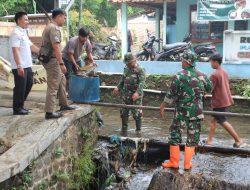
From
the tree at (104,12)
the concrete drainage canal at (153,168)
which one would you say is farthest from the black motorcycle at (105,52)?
the tree at (104,12)

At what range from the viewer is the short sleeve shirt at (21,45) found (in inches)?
249

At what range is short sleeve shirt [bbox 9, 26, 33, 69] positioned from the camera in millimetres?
6336

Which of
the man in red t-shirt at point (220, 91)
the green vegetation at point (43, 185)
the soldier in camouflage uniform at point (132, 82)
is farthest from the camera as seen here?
the soldier in camouflage uniform at point (132, 82)

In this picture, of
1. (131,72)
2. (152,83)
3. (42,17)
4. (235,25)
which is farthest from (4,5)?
(131,72)

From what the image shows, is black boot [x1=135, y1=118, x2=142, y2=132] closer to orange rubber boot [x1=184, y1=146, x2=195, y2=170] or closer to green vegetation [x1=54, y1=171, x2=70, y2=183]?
orange rubber boot [x1=184, y1=146, x2=195, y2=170]

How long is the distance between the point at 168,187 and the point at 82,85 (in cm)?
263

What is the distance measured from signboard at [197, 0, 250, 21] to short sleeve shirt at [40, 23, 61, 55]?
28.4ft

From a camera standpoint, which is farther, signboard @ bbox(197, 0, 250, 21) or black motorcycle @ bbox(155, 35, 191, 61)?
black motorcycle @ bbox(155, 35, 191, 61)

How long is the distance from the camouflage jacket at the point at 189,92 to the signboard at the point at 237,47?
6.71m

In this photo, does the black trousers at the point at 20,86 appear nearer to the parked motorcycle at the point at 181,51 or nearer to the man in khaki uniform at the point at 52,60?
the man in khaki uniform at the point at 52,60

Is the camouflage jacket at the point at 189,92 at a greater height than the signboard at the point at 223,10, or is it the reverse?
the signboard at the point at 223,10

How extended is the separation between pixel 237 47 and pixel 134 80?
17.6 ft

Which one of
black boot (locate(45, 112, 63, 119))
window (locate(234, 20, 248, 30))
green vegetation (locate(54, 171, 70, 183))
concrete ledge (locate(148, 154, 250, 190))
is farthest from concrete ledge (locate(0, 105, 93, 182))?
window (locate(234, 20, 248, 30))

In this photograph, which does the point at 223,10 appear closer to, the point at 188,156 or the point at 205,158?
the point at 205,158
